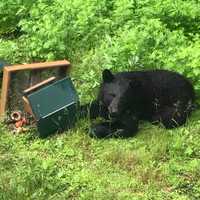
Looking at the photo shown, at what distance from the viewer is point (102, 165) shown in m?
5.87

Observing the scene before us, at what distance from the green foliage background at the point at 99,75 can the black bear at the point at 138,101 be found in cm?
12

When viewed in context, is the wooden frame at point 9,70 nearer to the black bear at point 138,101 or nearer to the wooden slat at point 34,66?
the wooden slat at point 34,66

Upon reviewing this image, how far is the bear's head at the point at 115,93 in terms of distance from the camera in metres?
6.37

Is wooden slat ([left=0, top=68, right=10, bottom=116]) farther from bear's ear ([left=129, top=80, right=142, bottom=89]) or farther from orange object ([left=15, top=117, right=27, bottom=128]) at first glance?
bear's ear ([left=129, top=80, right=142, bottom=89])

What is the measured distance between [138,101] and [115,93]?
11.9 inches

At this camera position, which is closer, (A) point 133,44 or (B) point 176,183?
(B) point 176,183

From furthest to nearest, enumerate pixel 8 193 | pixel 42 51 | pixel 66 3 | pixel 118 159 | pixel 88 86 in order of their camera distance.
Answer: pixel 66 3
pixel 42 51
pixel 88 86
pixel 118 159
pixel 8 193

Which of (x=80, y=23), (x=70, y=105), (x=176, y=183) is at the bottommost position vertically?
(x=176, y=183)

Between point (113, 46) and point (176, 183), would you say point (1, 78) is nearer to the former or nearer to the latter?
point (113, 46)

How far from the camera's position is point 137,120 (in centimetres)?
652

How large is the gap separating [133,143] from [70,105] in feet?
2.53

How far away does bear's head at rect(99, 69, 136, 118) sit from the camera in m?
6.37

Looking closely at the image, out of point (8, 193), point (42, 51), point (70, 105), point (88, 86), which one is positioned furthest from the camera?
point (42, 51)

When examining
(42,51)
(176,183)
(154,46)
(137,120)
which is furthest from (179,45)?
(176,183)
